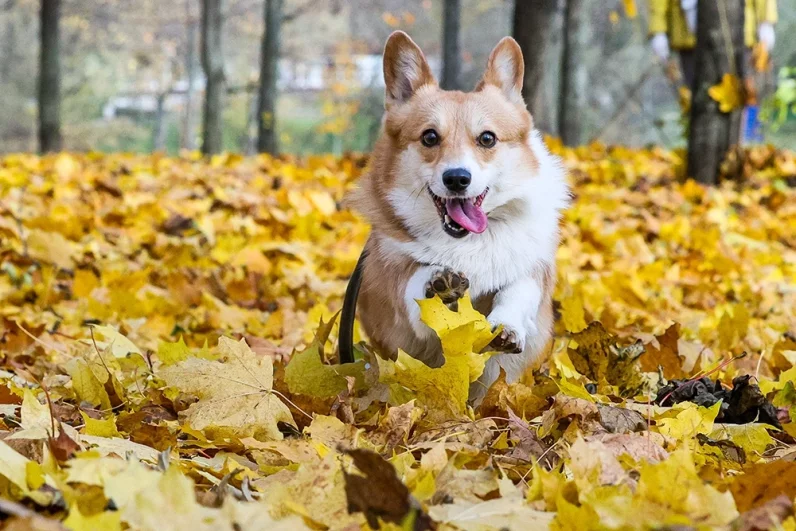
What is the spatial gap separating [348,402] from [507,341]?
43 centimetres

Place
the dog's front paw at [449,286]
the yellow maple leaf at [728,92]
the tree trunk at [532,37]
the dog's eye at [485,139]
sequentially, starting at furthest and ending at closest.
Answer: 1. the tree trunk at [532,37]
2. the yellow maple leaf at [728,92]
3. the dog's eye at [485,139]
4. the dog's front paw at [449,286]

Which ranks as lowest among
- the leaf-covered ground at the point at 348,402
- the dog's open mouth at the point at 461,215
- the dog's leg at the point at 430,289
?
the leaf-covered ground at the point at 348,402

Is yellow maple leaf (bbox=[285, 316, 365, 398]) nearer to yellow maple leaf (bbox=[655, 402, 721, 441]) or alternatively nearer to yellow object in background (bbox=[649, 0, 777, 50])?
yellow maple leaf (bbox=[655, 402, 721, 441])

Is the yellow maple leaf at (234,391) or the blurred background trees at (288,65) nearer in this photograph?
the yellow maple leaf at (234,391)

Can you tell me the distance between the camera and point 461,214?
254 cm

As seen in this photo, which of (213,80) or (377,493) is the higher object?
(213,80)

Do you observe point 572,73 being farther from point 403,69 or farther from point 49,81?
point 403,69

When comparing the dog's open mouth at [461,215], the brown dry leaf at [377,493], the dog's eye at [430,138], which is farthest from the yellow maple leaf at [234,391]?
the dog's eye at [430,138]

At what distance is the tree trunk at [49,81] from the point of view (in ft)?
47.2

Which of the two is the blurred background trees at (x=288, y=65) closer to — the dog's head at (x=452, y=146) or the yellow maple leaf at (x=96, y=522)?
the dog's head at (x=452, y=146)

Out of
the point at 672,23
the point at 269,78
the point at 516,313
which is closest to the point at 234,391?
the point at 516,313

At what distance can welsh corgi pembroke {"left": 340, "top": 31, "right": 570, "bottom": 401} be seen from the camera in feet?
8.12

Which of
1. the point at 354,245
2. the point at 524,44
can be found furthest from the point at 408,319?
the point at 524,44

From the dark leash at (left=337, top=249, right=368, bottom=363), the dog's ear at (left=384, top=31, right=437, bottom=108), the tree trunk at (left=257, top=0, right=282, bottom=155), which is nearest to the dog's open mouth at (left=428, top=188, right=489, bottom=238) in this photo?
the dark leash at (left=337, top=249, right=368, bottom=363)
